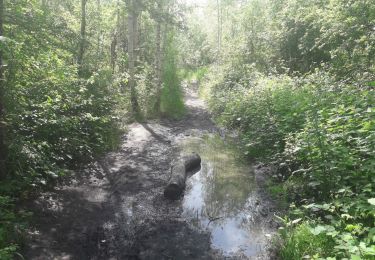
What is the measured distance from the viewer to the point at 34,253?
16.9ft

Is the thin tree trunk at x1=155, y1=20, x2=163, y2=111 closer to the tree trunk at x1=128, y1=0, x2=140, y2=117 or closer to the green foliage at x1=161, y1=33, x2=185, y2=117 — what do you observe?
the green foliage at x1=161, y1=33, x2=185, y2=117

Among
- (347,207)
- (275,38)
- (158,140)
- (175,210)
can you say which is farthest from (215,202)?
(275,38)

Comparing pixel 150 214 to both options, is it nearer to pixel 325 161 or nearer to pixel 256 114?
pixel 325 161

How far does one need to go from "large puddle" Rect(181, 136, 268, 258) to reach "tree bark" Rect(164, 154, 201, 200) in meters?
0.23

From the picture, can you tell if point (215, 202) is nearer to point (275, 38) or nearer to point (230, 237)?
point (230, 237)

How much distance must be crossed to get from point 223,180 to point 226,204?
1500mm

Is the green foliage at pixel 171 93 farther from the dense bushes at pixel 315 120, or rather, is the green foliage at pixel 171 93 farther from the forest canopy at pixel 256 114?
the dense bushes at pixel 315 120

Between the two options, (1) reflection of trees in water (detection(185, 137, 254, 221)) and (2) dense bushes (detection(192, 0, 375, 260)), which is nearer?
(2) dense bushes (detection(192, 0, 375, 260))

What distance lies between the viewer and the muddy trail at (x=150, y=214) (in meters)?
5.46

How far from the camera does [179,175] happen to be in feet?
26.8

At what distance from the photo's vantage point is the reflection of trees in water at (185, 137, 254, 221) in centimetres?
726

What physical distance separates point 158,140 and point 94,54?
5807 mm

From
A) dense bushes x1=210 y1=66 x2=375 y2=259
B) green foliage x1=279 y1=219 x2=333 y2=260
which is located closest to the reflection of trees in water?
dense bushes x1=210 y1=66 x2=375 y2=259

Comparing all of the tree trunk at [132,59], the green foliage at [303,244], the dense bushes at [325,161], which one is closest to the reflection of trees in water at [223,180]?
the dense bushes at [325,161]
